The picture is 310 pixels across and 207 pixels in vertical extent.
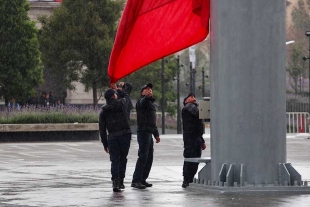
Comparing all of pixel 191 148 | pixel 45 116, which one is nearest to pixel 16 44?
pixel 45 116

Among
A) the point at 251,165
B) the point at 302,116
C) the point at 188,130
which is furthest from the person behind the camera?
the point at 302,116

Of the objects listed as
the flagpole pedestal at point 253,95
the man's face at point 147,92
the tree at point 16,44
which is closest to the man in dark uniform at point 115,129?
the man's face at point 147,92

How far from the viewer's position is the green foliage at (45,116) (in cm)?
4138

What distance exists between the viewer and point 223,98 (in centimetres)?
1551

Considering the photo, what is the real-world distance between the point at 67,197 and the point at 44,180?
4.38 m

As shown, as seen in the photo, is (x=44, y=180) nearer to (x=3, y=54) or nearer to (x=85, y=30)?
(x=3, y=54)

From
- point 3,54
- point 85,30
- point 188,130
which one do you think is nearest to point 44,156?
point 188,130

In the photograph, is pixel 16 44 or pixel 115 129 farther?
pixel 16 44

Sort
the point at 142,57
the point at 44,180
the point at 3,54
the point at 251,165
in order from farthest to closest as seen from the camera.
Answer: the point at 3,54 → the point at 44,180 → the point at 142,57 → the point at 251,165

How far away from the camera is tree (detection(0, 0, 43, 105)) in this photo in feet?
161

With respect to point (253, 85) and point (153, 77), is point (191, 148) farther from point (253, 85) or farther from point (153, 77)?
point (153, 77)

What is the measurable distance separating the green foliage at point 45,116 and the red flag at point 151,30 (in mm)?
25260

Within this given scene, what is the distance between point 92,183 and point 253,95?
15.0 feet

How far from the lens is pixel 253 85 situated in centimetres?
1532
